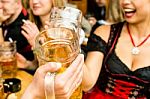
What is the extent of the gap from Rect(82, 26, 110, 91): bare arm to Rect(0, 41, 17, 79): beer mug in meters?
0.33

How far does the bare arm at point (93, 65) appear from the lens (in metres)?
1.41

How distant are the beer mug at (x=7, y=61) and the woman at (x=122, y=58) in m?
0.33

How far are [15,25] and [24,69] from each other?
0.37 m

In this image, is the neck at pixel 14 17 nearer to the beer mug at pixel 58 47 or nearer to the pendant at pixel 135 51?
the pendant at pixel 135 51

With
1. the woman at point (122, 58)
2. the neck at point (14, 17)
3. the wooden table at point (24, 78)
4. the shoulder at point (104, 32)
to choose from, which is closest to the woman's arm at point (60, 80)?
the wooden table at point (24, 78)

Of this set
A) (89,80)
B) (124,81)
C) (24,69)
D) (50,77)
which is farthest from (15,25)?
(50,77)

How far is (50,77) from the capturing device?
1.57ft

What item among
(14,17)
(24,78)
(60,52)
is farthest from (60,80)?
(14,17)

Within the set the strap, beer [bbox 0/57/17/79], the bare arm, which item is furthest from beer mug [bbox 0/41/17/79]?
the strap

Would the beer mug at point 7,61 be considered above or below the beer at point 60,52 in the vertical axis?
below

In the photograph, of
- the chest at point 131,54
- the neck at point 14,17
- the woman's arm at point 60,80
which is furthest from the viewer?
the neck at point 14,17

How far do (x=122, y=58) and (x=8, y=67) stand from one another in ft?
1.73

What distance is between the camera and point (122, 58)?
4.70 ft

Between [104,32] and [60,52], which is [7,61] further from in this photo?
[60,52]
